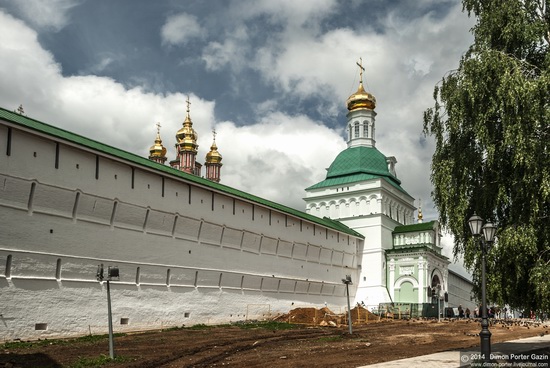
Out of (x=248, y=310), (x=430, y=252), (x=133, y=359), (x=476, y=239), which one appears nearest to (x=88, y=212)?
(x=133, y=359)

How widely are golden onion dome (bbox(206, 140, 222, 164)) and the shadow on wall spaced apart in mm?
38397

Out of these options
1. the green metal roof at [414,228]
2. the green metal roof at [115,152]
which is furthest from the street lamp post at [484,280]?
the green metal roof at [414,228]

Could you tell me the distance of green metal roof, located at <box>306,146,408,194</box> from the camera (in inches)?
1690

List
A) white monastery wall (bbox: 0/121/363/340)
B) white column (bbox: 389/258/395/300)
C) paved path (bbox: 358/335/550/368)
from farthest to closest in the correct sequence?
white column (bbox: 389/258/395/300) < white monastery wall (bbox: 0/121/363/340) < paved path (bbox: 358/335/550/368)

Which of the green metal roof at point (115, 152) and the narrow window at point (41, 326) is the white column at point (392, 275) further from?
the narrow window at point (41, 326)

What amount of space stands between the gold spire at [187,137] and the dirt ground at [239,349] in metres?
28.1

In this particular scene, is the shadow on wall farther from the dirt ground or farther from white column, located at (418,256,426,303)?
white column, located at (418,256,426,303)

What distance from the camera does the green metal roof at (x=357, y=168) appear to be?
42.9 metres

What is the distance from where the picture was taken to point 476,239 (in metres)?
12.5

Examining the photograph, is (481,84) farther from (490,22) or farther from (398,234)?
(398,234)

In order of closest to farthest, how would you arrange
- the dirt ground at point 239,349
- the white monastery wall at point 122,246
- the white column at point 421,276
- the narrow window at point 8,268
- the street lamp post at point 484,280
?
the street lamp post at point 484,280 → the dirt ground at point 239,349 → the narrow window at point 8,268 → the white monastery wall at point 122,246 → the white column at point 421,276

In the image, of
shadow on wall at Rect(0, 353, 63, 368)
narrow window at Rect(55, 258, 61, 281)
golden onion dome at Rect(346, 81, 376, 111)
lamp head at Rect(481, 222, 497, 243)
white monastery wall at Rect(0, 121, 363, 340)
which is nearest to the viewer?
lamp head at Rect(481, 222, 497, 243)

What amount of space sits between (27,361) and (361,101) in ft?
124

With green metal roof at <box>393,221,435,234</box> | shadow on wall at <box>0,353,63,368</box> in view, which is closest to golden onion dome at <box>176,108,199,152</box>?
green metal roof at <box>393,221,435,234</box>
